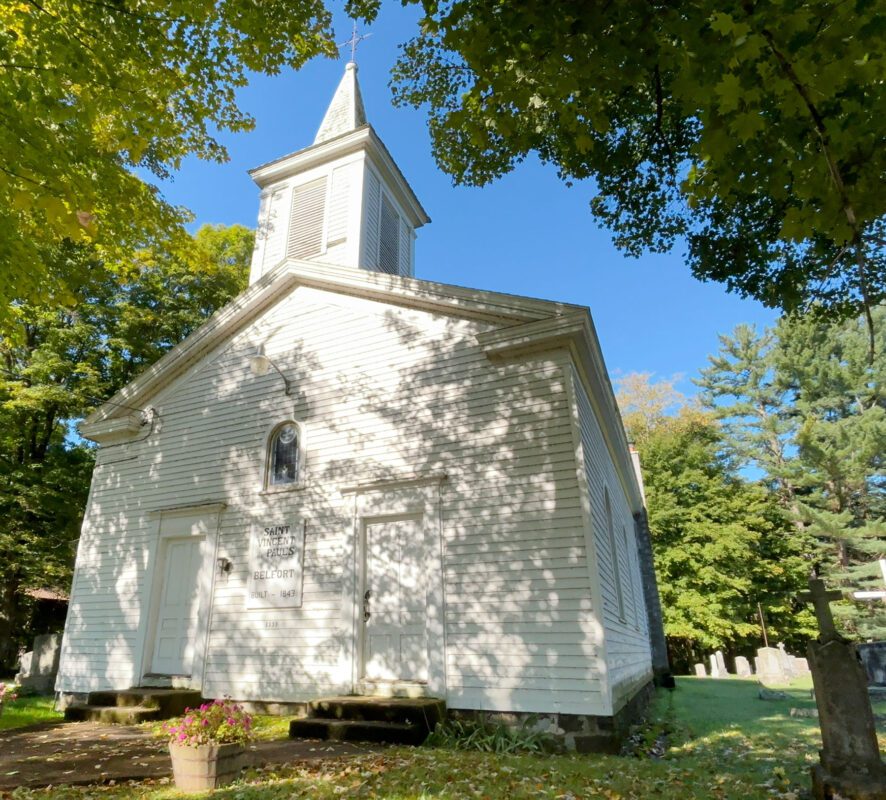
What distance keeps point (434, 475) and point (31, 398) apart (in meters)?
14.5

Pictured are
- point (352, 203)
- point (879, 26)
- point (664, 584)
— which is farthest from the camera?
point (664, 584)

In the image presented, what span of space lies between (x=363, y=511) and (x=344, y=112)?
1202 centimetres

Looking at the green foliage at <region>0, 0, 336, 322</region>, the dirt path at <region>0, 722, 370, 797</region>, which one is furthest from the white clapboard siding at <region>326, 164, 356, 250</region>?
the dirt path at <region>0, 722, 370, 797</region>

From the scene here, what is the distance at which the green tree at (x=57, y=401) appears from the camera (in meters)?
17.3

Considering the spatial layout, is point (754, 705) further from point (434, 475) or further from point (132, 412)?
point (132, 412)

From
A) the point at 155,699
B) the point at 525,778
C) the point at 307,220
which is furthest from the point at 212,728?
the point at 307,220

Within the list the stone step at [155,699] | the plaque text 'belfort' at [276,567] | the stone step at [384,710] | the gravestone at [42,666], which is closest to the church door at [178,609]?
the stone step at [155,699]

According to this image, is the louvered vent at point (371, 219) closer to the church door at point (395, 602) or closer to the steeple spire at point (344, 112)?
the steeple spire at point (344, 112)

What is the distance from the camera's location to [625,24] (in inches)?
144

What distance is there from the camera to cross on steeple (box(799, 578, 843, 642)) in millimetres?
5098

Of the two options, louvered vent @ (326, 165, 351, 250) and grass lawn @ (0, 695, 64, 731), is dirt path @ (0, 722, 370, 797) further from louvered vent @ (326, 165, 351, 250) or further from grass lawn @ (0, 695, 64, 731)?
louvered vent @ (326, 165, 351, 250)

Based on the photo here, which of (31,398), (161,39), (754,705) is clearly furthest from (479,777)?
(31,398)

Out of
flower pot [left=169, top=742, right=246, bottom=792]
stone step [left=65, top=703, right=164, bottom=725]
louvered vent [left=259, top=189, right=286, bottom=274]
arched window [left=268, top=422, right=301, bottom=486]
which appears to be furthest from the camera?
louvered vent [left=259, top=189, right=286, bottom=274]

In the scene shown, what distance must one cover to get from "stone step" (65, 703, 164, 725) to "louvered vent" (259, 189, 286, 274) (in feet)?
30.0
